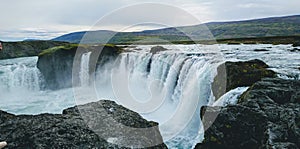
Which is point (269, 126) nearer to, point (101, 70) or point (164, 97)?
point (164, 97)

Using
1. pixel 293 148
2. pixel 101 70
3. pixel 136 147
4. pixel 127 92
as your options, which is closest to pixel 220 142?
pixel 293 148

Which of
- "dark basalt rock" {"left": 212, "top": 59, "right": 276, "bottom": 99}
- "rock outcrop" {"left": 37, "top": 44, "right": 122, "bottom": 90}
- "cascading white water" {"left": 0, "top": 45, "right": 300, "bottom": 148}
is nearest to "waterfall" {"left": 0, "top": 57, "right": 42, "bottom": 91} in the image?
"cascading white water" {"left": 0, "top": 45, "right": 300, "bottom": 148}

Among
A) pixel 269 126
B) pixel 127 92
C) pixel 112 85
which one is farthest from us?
pixel 112 85

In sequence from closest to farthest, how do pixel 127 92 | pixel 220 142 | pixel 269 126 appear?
1. pixel 269 126
2. pixel 220 142
3. pixel 127 92

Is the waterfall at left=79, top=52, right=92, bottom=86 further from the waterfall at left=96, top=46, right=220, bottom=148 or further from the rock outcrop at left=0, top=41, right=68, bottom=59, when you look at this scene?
the rock outcrop at left=0, top=41, right=68, bottom=59

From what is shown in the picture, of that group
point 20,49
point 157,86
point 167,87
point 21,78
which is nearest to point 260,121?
point 167,87

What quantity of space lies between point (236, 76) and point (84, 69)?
26.0 m

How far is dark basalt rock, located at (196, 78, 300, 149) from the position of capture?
8.59m

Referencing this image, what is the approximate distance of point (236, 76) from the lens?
49.6 ft

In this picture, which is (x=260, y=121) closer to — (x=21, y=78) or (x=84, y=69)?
(x=84, y=69)

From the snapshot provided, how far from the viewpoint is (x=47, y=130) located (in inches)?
308

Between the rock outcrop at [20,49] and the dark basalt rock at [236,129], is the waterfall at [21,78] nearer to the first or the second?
the rock outcrop at [20,49]

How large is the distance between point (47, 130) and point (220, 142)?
243 inches

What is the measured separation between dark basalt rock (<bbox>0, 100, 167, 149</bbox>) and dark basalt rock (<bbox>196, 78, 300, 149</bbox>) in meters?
2.62
